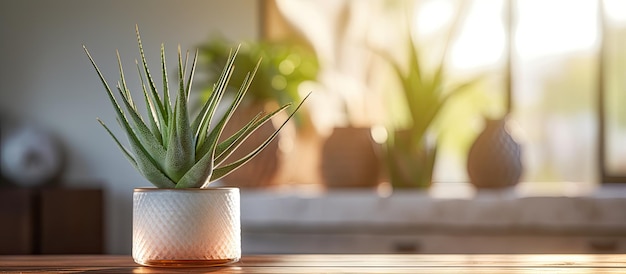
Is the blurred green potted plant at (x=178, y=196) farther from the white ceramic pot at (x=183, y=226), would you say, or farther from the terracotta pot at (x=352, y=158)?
the terracotta pot at (x=352, y=158)

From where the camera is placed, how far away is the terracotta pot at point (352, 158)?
3.54 metres

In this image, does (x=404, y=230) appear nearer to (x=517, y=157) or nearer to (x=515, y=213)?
(x=515, y=213)

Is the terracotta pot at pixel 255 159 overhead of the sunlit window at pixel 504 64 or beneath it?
beneath

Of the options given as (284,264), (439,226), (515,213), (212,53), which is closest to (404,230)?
(439,226)

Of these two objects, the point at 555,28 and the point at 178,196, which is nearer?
the point at 178,196

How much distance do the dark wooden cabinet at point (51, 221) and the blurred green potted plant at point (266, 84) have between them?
0.92 metres

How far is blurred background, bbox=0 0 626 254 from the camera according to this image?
11.4 ft

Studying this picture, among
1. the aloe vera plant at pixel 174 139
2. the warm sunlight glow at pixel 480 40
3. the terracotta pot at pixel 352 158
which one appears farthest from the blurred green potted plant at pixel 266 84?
the aloe vera plant at pixel 174 139

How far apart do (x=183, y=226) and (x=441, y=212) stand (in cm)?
198

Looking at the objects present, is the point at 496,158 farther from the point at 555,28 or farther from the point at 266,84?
the point at 555,28

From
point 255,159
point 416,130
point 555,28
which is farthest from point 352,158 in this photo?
point 555,28

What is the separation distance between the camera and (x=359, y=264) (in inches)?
51.8

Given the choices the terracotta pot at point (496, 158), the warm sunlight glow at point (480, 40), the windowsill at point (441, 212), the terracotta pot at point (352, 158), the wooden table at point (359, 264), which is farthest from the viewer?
the warm sunlight glow at point (480, 40)

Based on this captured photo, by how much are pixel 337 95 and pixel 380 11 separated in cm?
44
